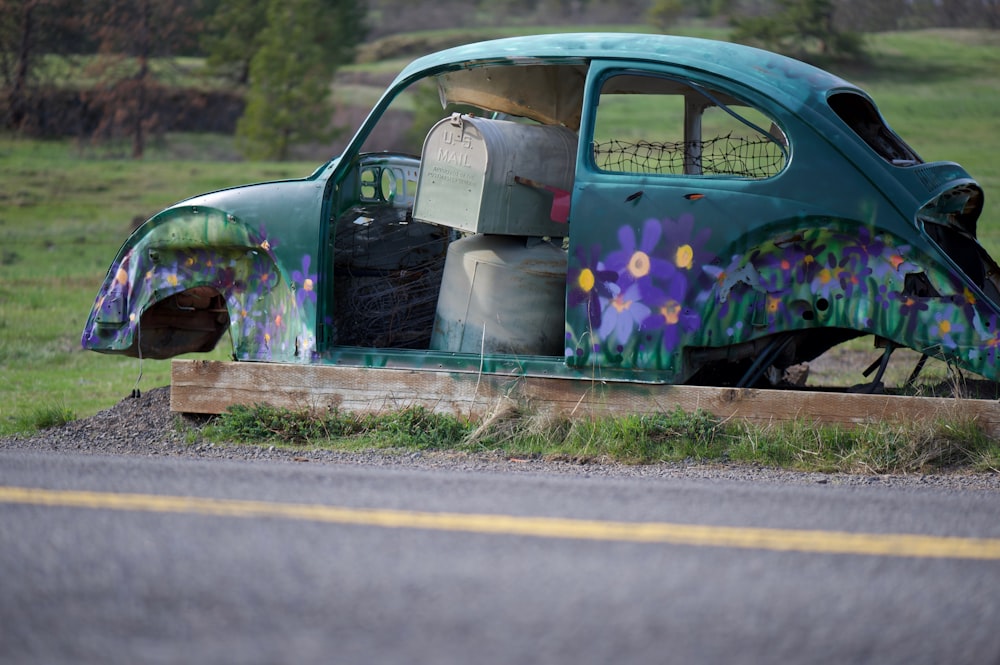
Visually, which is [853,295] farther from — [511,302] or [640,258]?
[511,302]

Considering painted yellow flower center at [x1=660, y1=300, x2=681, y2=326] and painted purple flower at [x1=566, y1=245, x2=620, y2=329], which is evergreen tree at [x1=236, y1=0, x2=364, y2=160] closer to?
painted purple flower at [x1=566, y1=245, x2=620, y2=329]

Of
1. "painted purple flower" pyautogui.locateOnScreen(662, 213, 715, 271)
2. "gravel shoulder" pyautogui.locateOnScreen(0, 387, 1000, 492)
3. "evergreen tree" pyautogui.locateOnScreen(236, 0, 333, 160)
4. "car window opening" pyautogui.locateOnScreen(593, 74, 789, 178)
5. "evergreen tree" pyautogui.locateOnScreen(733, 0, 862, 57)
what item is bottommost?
"gravel shoulder" pyautogui.locateOnScreen(0, 387, 1000, 492)

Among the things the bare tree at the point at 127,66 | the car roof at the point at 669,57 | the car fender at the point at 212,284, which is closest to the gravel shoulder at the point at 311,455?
the car fender at the point at 212,284

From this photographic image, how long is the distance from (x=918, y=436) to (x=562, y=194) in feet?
7.36

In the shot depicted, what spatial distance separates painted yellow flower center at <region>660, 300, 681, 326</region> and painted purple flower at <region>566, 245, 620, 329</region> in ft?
0.83

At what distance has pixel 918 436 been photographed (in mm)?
5168

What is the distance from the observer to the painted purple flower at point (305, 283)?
244 inches

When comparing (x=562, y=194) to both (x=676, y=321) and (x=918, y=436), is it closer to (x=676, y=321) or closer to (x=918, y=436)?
(x=676, y=321)

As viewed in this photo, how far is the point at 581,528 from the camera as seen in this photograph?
3.55 metres

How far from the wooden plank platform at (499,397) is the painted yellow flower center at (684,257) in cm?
61

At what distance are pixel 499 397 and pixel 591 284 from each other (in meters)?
0.77

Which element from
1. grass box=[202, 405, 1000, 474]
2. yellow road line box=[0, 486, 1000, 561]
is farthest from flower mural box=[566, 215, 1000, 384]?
yellow road line box=[0, 486, 1000, 561]

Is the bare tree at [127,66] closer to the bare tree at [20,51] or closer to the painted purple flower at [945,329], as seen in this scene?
the bare tree at [20,51]

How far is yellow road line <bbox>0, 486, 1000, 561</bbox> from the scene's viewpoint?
3.34 meters
